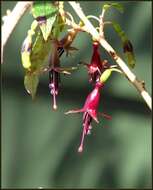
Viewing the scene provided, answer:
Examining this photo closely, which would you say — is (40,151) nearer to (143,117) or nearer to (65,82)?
(65,82)

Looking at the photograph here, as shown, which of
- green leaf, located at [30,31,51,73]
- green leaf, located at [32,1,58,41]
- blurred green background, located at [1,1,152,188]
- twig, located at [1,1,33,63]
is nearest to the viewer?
twig, located at [1,1,33,63]

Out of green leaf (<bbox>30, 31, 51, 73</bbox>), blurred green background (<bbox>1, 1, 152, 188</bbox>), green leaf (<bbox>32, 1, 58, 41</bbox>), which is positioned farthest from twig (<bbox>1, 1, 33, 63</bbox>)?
blurred green background (<bbox>1, 1, 152, 188</bbox>)

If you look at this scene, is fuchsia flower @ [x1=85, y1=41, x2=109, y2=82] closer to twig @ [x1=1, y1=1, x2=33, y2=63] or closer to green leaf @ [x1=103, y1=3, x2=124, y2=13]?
green leaf @ [x1=103, y1=3, x2=124, y2=13]

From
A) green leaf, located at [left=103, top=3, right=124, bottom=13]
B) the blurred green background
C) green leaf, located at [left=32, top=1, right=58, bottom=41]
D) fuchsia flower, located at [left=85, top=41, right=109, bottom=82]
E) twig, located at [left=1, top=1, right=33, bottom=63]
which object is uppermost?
green leaf, located at [left=103, top=3, right=124, bottom=13]

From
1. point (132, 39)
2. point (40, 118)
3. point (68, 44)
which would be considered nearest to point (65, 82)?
point (40, 118)

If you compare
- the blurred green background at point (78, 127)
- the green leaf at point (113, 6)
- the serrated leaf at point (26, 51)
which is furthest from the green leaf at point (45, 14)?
the blurred green background at point (78, 127)

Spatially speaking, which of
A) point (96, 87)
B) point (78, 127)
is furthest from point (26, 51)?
point (78, 127)
